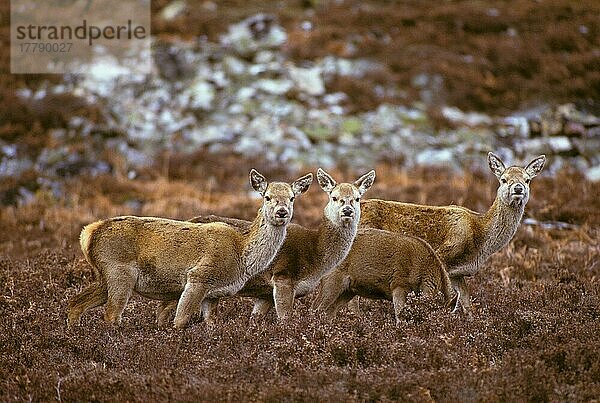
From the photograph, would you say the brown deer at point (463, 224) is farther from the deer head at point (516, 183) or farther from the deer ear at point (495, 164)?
the deer ear at point (495, 164)

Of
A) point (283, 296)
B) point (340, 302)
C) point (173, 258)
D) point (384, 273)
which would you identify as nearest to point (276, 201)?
point (283, 296)

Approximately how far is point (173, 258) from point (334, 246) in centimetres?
176

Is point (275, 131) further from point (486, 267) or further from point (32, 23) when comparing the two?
point (486, 267)

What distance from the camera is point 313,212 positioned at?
1778cm

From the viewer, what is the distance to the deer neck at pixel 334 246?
1040 cm

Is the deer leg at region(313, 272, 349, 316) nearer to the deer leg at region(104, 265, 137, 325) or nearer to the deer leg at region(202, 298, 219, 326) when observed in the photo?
the deer leg at region(202, 298, 219, 326)

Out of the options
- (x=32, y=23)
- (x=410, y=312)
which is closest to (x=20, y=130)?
(x=32, y=23)

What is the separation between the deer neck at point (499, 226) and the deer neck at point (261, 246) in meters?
2.72

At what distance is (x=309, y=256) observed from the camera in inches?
412

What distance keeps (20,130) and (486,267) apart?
41.0 feet

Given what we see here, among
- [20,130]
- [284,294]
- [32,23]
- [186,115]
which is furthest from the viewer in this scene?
[32,23]

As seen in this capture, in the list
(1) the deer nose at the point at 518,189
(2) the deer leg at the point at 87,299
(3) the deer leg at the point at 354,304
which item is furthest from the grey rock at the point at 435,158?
(2) the deer leg at the point at 87,299

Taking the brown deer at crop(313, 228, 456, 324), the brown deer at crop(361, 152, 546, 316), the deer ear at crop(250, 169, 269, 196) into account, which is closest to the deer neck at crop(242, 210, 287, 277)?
the deer ear at crop(250, 169, 269, 196)

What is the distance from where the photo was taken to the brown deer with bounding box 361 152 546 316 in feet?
37.0
